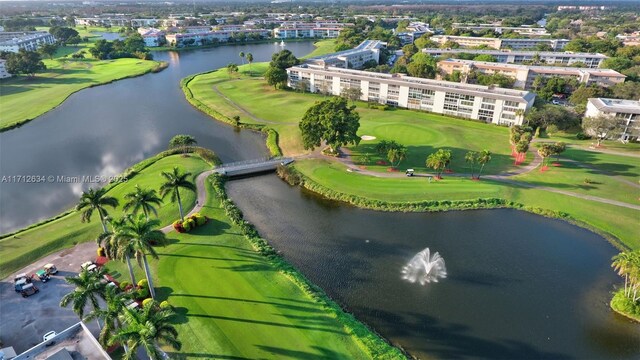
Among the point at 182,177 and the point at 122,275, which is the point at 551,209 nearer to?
the point at 182,177

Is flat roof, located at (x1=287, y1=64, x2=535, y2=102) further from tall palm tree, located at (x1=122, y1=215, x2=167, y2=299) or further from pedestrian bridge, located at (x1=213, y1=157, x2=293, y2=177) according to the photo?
tall palm tree, located at (x1=122, y1=215, x2=167, y2=299)

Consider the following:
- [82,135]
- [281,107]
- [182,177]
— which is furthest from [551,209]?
[82,135]

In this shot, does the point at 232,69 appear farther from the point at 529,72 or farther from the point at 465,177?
the point at 529,72

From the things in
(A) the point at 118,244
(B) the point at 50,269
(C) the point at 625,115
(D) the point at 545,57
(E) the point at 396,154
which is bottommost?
(B) the point at 50,269

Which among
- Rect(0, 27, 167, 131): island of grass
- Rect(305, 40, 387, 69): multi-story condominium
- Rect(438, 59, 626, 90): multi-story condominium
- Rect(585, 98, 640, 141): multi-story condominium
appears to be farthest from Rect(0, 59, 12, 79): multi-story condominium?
Rect(585, 98, 640, 141): multi-story condominium

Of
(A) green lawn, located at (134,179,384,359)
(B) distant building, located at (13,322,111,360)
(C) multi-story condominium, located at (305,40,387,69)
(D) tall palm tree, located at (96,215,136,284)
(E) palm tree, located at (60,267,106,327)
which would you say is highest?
(C) multi-story condominium, located at (305,40,387,69)

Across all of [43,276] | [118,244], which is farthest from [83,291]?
[43,276]
